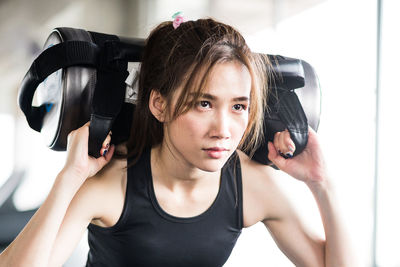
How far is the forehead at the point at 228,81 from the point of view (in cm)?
77

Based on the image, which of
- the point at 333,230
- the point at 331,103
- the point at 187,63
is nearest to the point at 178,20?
the point at 187,63

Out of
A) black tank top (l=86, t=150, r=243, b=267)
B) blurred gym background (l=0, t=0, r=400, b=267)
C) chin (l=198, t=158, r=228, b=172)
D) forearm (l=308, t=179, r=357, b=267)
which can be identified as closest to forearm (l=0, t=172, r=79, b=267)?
black tank top (l=86, t=150, r=243, b=267)

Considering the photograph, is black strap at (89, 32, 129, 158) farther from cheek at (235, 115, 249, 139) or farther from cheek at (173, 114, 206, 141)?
cheek at (235, 115, 249, 139)

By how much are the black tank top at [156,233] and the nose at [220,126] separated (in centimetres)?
20

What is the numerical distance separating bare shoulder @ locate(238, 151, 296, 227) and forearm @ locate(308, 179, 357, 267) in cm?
8

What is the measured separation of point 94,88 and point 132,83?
78 millimetres

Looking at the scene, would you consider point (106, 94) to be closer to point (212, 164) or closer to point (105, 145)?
point (105, 145)

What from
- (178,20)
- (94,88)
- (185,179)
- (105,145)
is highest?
(178,20)

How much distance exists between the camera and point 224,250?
3.10ft

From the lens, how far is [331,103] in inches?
73.5

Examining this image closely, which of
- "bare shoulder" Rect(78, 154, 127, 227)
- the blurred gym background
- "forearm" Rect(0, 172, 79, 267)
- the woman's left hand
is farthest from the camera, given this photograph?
the blurred gym background

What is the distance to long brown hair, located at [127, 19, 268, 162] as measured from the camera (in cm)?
78

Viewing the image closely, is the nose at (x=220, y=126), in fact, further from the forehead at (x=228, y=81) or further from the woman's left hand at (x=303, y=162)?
the woman's left hand at (x=303, y=162)

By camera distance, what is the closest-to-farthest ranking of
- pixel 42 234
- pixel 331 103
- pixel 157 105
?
pixel 42 234 < pixel 157 105 < pixel 331 103
